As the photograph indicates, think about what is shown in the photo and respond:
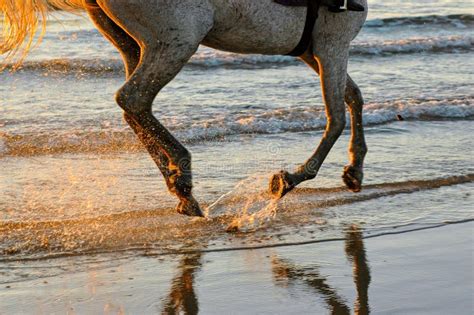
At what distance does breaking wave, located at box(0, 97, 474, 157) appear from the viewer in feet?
29.1

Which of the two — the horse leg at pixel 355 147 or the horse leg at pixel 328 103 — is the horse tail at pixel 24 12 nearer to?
the horse leg at pixel 328 103

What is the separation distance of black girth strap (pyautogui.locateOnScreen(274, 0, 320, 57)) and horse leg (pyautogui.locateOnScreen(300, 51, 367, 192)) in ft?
1.38

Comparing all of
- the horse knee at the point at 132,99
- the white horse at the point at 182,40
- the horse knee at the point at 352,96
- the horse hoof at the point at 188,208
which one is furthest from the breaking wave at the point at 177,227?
the horse knee at the point at 132,99

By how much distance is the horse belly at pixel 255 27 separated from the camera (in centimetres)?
579

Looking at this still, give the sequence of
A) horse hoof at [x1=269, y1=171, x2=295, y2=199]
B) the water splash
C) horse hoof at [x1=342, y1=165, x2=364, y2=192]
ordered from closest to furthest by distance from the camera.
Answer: horse hoof at [x1=269, y1=171, x2=295, y2=199], the water splash, horse hoof at [x1=342, y1=165, x2=364, y2=192]

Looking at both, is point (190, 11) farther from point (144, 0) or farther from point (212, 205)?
point (212, 205)

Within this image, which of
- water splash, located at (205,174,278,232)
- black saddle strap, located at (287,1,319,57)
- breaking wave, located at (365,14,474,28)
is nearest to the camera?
black saddle strap, located at (287,1,319,57)

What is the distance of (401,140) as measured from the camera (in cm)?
916

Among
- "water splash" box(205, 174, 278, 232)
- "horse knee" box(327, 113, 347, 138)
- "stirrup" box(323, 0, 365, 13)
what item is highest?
"stirrup" box(323, 0, 365, 13)

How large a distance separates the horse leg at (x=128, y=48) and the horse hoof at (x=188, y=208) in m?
→ 0.17

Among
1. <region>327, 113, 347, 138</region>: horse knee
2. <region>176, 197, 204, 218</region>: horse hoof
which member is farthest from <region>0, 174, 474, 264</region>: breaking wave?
<region>327, 113, 347, 138</region>: horse knee

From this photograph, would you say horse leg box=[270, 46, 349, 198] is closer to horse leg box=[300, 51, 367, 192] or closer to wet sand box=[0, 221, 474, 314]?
horse leg box=[300, 51, 367, 192]

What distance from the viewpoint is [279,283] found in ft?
17.4

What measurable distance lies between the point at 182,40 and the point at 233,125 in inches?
157
